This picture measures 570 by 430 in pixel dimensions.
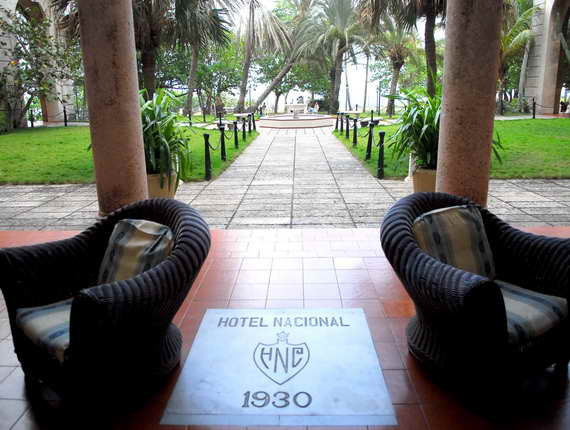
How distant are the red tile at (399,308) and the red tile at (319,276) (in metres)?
0.53

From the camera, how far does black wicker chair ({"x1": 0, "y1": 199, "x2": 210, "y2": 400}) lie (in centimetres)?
214

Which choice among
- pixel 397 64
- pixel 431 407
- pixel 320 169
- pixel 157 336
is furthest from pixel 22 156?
pixel 397 64

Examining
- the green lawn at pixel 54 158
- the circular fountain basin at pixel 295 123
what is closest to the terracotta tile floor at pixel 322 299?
the green lawn at pixel 54 158

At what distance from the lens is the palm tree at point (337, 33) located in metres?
27.4

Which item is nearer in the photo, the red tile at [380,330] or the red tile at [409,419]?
the red tile at [409,419]

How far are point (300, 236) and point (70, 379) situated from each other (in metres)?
3.21

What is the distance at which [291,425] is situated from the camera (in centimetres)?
233

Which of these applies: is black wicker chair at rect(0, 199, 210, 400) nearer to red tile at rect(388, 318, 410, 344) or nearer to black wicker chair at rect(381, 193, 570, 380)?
black wicker chair at rect(381, 193, 570, 380)

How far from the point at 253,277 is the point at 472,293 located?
2.24 meters

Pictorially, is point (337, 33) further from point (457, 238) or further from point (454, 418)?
point (454, 418)

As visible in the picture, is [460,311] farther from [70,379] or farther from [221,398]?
[70,379]

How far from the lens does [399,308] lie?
3.49 m

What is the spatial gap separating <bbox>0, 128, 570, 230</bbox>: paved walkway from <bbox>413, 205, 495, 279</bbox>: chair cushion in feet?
9.53

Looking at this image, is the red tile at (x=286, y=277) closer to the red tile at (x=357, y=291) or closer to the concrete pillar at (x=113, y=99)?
the red tile at (x=357, y=291)
